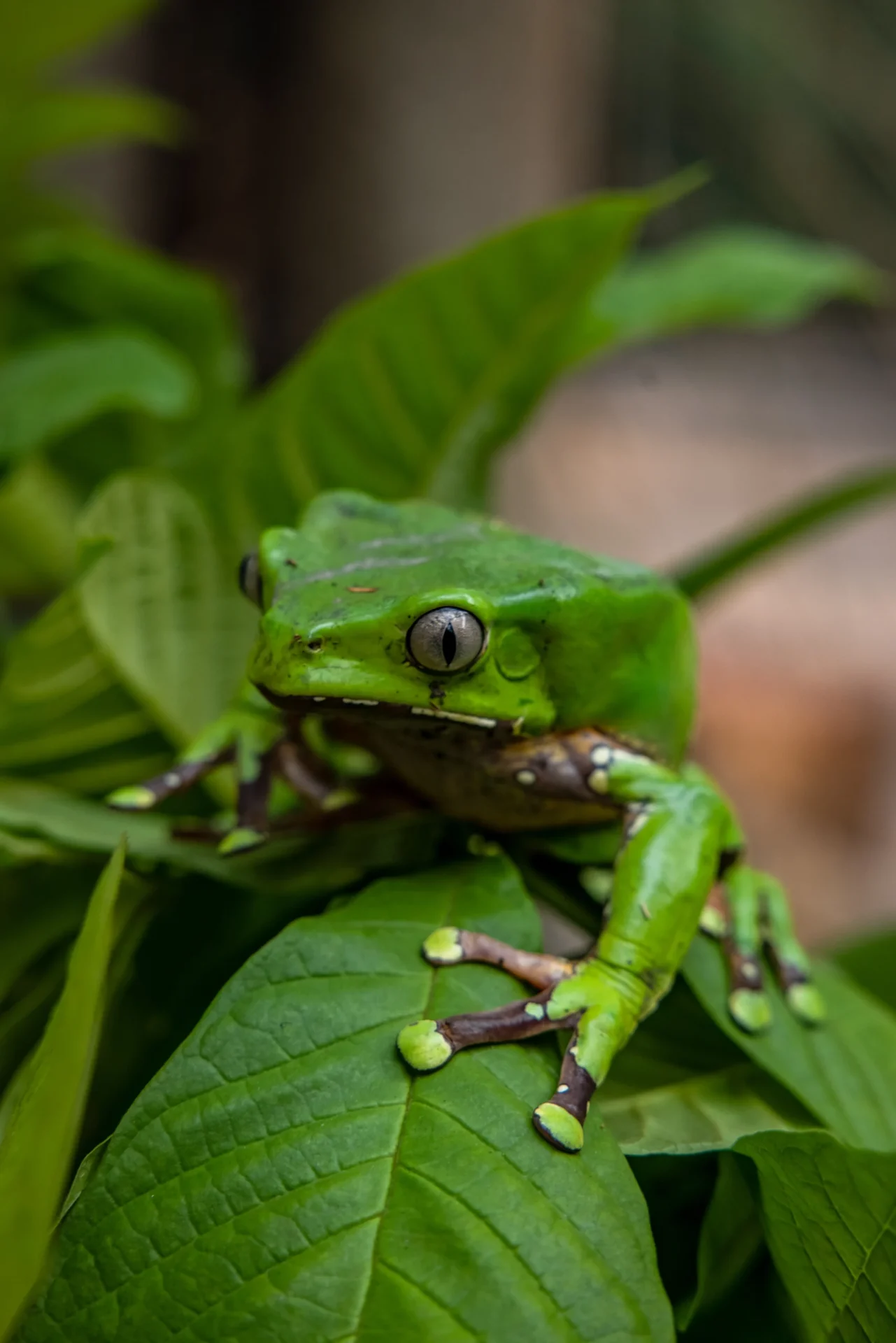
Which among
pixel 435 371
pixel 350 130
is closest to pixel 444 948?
pixel 435 371

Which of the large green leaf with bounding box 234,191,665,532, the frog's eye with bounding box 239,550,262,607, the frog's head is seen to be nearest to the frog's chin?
the frog's head

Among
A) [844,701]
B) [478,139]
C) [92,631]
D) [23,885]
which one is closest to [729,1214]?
[23,885]

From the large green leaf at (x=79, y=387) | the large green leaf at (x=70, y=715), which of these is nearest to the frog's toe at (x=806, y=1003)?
the large green leaf at (x=70, y=715)

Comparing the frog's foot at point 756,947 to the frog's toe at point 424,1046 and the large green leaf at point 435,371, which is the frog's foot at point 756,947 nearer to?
the frog's toe at point 424,1046

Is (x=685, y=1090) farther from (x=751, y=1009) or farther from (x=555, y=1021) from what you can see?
(x=555, y=1021)

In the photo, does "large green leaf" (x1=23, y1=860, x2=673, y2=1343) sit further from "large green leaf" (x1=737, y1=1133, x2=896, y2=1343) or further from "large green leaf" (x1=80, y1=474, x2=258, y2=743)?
"large green leaf" (x1=80, y1=474, x2=258, y2=743)

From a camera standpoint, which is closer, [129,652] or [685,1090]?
[685,1090]
